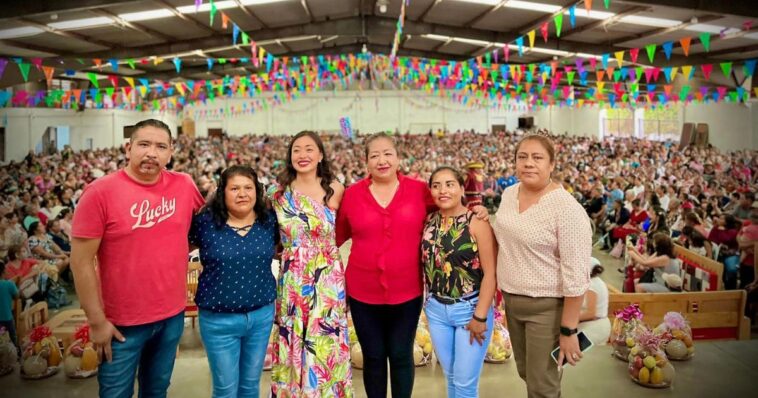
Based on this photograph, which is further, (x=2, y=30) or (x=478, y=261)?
(x=2, y=30)

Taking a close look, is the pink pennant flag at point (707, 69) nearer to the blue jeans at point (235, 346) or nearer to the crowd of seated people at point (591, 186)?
the crowd of seated people at point (591, 186)

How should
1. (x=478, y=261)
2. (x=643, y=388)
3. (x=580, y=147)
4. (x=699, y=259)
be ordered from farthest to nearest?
(x=580, y=147), (x=699, y=259), (x=643, y=388), (x=478, y=261)

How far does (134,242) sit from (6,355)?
→ 2588mm

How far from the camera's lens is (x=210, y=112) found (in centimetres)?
2927

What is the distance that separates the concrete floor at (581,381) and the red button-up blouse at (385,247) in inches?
50.9

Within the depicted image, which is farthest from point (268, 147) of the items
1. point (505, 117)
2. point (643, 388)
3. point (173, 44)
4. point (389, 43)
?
point (643, 388)

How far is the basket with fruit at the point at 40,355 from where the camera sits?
367 cm

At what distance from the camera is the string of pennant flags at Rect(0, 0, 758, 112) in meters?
11.1

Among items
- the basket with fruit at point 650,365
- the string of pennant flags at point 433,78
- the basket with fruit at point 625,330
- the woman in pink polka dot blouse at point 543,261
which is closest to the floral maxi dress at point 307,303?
the woman in pink polka dot blouse at point 543,261

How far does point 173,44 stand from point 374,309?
11773 mm

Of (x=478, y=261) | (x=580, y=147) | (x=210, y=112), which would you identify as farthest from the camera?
(x=210, y=112)

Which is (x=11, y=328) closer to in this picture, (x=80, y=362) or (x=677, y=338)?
Answer: (x=80, y=362)

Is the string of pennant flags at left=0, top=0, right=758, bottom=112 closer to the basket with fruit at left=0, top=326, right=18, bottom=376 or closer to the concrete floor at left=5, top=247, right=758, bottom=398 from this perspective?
the concrete floor at left=5, top=247, right=758, bottom=398

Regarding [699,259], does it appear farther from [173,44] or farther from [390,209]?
[173,44]
